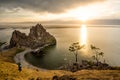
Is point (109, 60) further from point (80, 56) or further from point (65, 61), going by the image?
point (65, 61)

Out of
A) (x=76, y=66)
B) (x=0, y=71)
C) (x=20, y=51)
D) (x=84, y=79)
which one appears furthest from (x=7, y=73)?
(x=20, y=51)

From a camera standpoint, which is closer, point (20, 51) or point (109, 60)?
point (109, 60)

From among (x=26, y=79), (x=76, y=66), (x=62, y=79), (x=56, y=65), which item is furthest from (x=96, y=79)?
(x=56, y=65)

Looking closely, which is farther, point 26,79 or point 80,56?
point 80,56

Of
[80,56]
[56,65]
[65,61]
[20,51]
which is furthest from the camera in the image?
[20,51]

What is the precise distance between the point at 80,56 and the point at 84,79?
115693mm

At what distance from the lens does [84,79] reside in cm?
5034

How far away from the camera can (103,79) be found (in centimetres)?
5181

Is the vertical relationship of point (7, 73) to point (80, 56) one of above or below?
above

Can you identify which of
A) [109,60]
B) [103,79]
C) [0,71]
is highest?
[0,71]

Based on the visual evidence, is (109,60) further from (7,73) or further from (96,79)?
(7,73)

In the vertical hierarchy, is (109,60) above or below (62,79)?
below

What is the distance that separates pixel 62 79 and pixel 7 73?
16.6m

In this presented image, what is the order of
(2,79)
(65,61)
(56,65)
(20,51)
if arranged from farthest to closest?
(20,51)
(65,61)
(56,65)
(2,79)
